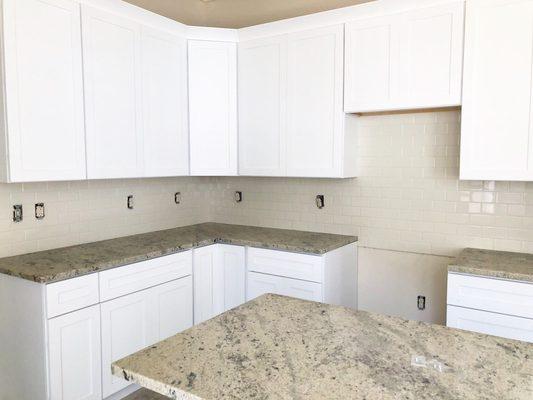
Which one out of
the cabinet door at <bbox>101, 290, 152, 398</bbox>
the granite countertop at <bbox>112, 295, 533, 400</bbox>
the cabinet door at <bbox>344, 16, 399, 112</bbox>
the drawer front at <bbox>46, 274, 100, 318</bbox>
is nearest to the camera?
the granite countertop at <bbox>112, 295, 533, 400</bbox>

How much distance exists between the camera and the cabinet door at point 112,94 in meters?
2.74

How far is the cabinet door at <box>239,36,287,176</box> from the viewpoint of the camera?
336 cm

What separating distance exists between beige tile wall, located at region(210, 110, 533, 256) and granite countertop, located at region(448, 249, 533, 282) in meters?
0.13

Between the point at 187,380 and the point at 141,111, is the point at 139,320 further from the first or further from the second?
the point at 187,380

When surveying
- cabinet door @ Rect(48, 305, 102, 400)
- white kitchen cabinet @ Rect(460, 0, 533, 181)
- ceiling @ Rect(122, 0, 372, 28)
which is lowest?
cabinet door @ Rect(48, 305, 102, 400)

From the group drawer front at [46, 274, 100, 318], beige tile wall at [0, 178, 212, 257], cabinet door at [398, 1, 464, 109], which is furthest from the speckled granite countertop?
beige tile wall at [0, 178, 212, 257]

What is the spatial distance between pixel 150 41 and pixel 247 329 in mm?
2374

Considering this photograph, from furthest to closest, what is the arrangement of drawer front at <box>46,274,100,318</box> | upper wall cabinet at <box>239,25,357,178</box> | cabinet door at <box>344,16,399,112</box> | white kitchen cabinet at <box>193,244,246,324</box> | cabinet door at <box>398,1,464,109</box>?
white kitchen cabinet at <box>193,244,246,324</box> → upper wall cabinet at <box>239,25,357,178</box> → cabinet door at <box>344,16,399,112</box> → cabinet door at <box>398,1,464,109</box> → drawer front at <box>46,274,100,318</box>

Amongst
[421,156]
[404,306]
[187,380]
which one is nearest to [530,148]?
[421,156]

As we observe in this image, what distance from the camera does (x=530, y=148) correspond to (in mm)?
2498

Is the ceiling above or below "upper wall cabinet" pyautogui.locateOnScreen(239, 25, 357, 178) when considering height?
above

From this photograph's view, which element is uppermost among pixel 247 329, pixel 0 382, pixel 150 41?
pixel 150 41

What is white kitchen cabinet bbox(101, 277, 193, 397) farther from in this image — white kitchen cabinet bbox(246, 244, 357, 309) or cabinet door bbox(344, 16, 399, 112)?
cabinet door bbox(344, 16, 399, 112)

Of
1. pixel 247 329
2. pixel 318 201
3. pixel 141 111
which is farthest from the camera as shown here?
pixel 318 201
